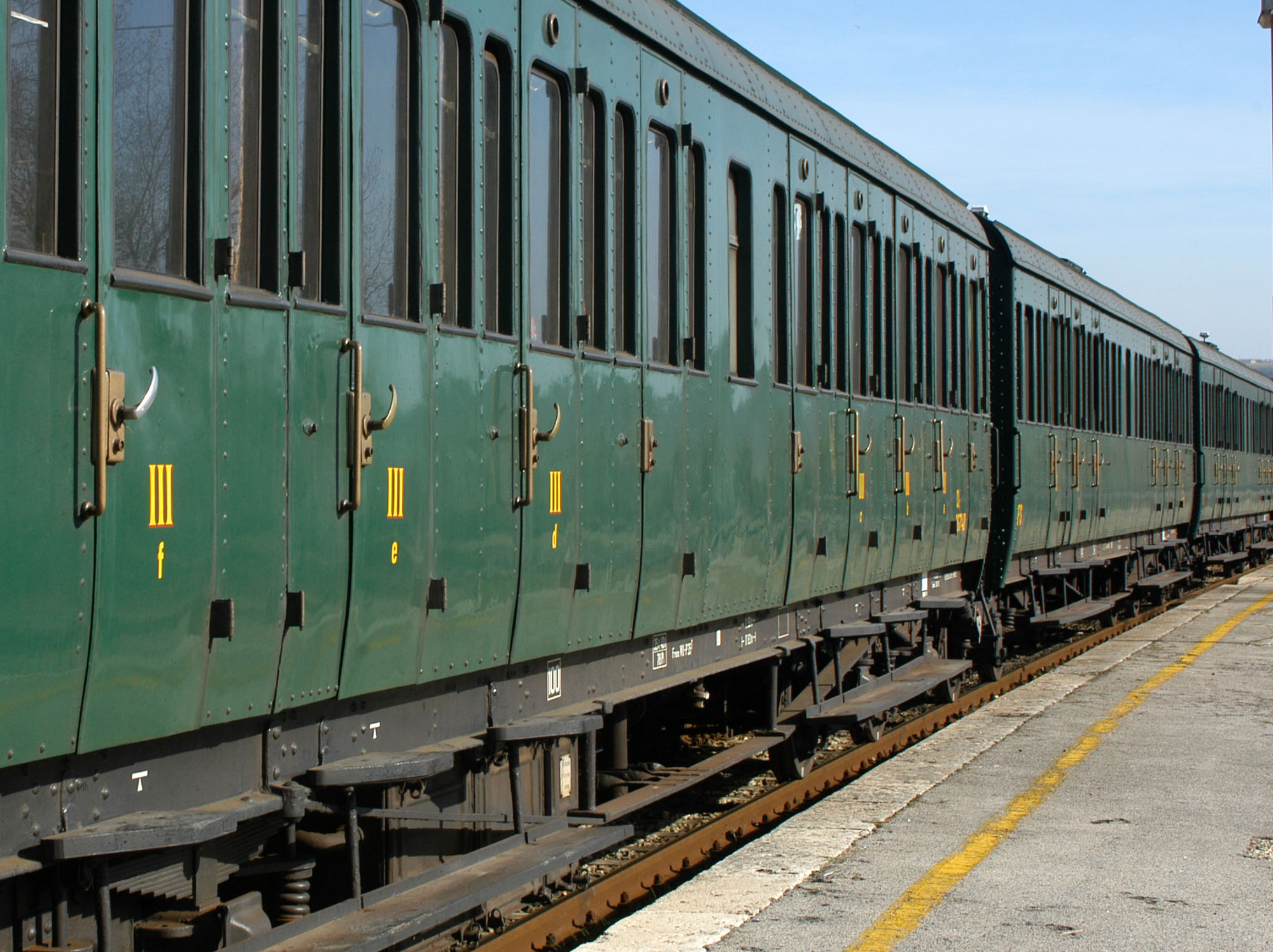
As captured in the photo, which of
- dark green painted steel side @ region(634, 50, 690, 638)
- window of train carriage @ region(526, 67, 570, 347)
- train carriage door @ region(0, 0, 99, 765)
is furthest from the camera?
dark green painted steel side @ region(634, 50, 690, 638)

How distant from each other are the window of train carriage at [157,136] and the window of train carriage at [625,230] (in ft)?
8.24

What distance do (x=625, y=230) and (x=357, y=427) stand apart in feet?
7.17

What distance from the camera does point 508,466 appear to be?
5.16m

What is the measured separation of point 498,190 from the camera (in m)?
5.16

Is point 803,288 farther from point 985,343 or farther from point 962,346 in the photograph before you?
point 985,343

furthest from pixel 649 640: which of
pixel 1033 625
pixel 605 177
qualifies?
pixel 1033 625

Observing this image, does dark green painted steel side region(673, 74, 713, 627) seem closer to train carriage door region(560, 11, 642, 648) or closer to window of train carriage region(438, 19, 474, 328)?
train carriage door region(560, 11, 642, 648)

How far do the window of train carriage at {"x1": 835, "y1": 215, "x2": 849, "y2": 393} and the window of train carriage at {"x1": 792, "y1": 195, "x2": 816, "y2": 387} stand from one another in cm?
44

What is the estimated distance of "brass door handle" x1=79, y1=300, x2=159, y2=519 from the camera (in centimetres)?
331

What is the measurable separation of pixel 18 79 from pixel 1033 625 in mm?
13550

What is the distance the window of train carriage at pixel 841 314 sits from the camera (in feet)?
28.8

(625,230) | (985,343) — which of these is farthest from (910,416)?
(625,230)

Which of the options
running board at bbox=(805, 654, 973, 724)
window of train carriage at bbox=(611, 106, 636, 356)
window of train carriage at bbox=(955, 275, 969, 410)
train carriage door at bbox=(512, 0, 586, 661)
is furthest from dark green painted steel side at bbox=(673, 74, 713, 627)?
window of train carriage at bbox=(955, 275, 969, 410)

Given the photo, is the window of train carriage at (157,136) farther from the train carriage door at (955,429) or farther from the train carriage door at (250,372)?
the train carriage door at (955,429)
